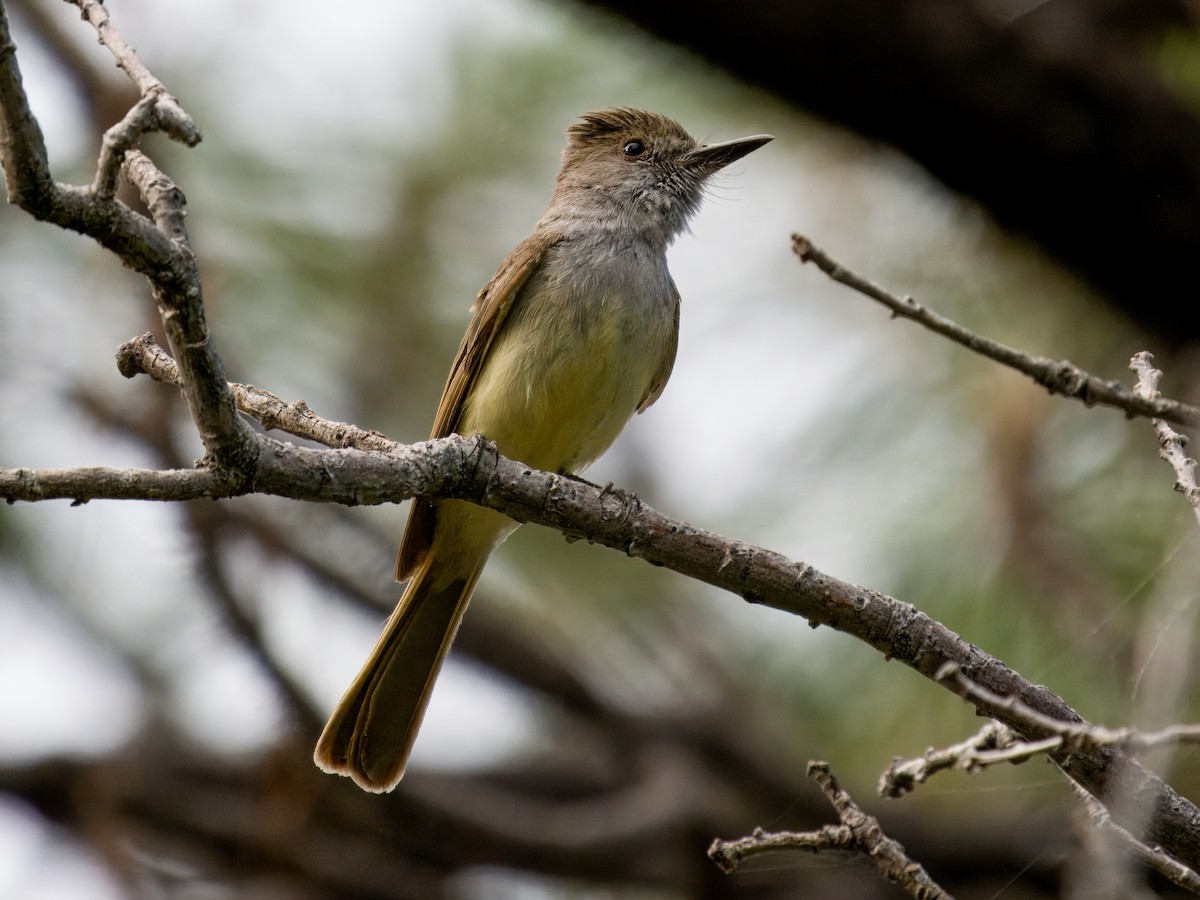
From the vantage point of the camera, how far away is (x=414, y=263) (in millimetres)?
6523

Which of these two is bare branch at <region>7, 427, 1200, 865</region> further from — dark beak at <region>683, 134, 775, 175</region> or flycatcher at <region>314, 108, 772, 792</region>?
dark beak at <region>683, 134, 775, 175</region>

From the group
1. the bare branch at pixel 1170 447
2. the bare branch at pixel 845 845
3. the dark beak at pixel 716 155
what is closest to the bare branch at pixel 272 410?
the bare branch at pixel 845 845

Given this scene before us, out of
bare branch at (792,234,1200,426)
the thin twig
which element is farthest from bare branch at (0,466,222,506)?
the thin twig

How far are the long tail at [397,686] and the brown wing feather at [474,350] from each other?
0.10 metres

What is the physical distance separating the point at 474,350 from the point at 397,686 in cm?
109

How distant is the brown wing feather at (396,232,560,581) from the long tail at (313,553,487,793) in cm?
10

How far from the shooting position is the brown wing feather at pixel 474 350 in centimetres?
412

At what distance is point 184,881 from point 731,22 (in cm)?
383

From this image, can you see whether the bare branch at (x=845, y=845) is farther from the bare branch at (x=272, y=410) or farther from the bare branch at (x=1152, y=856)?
the bare branch at (x=272, y=410)

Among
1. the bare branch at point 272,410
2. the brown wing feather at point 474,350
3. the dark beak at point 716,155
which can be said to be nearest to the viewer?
the bare branch at point 272,410

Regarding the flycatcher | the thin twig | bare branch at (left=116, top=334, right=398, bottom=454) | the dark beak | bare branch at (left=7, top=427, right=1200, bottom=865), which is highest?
the dark beak

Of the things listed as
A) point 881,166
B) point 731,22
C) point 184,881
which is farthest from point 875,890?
point 731,22

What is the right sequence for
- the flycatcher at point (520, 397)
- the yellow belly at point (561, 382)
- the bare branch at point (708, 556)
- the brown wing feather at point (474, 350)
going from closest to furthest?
1. the bare branch at point (708, 556)
2. the flycatcher at point (520, 397)
3. the yellow belly at point (561, 382)
4. the brown wing feather at point (474, 350)

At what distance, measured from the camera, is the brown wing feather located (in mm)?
4117
